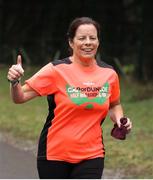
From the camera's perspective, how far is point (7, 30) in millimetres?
22016

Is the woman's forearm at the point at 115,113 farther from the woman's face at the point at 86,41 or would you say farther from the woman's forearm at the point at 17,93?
the woman's forearm at the point at 17,93

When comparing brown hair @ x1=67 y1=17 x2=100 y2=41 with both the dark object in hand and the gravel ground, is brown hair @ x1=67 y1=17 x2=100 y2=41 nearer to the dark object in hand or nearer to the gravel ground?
the dark object in hand

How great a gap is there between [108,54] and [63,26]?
2072mm

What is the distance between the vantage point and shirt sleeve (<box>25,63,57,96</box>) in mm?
4379

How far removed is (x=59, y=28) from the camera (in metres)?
21.2

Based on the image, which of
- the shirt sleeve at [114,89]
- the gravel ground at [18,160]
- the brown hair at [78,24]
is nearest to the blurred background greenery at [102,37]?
the gravel ground at [18,160]

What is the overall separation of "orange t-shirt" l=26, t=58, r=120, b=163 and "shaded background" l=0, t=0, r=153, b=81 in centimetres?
1376

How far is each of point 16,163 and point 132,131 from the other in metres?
2.60

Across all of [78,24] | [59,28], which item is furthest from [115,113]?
[59,28]

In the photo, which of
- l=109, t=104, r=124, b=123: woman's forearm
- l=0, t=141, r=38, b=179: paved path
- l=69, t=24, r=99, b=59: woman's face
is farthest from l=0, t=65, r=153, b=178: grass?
l=69, t=24, r=99, b=59: woman's face

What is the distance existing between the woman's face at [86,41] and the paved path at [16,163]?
3.17 metres

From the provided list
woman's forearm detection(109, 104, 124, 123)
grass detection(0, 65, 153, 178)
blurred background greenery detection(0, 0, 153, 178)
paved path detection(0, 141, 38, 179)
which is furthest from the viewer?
blurred background greenery detection(0, 0, 153, 178)

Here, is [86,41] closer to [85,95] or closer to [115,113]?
[85,95]

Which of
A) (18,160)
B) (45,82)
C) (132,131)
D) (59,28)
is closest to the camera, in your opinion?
(45,82)
